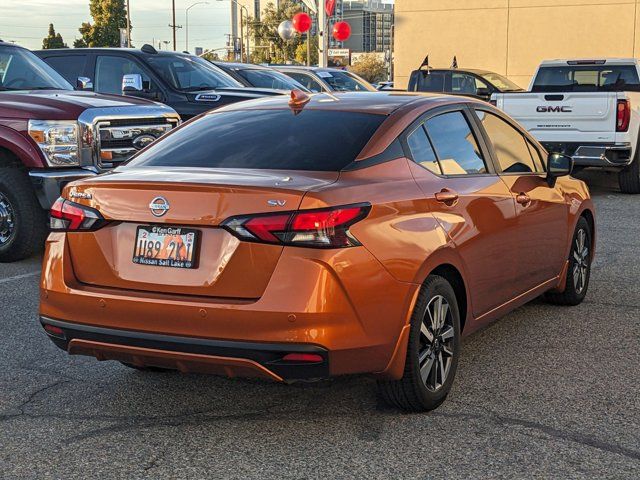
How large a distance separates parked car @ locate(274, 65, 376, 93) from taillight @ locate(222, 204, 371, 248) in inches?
Result: 640

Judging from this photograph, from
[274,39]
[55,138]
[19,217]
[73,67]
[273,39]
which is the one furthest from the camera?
[274,39]

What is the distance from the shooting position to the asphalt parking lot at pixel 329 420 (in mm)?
4055

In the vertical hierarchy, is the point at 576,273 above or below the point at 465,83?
below

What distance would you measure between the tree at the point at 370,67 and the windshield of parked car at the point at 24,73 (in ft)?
310

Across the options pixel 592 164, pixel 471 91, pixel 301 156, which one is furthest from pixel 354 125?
pixel 471 91

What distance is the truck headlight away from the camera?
8.84 meters

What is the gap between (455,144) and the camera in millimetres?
5434

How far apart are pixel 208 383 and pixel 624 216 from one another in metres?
8.22

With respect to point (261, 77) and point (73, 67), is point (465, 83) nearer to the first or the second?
point (261, 77)

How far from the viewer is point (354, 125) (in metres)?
Answer: 4.98

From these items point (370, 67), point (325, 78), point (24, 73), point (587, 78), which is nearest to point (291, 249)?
point (24, 73)

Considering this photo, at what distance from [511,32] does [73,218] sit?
1159 inches

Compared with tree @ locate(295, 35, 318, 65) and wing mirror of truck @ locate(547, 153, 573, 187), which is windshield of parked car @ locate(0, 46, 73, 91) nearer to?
wing mirror of truck @ locate(547, 153, 573, 187)

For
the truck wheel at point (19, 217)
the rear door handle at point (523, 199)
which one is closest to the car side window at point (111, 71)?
the truck wheel at point (19, 217)
